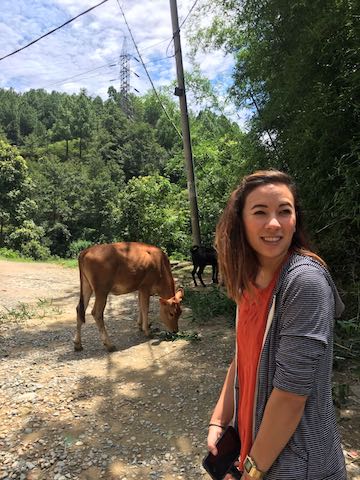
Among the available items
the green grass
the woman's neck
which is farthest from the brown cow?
the woman's neck

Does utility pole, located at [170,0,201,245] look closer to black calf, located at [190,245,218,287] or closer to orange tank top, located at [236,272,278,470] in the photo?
black calf, located at [190,245,218,287]

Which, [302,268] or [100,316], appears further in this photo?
[100,316]

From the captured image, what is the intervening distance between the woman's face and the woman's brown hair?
0.07ft

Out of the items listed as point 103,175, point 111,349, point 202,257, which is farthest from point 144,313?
point 103,175

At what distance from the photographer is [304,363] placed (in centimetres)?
111

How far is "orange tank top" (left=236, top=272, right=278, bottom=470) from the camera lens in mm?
1255

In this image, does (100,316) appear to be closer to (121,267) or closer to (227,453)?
(121,267)

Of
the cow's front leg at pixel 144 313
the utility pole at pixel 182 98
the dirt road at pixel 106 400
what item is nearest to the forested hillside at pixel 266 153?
the utility pole at pixel 182 98

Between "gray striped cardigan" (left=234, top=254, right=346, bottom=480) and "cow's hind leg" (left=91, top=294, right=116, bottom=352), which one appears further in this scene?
"cow's hind leg" (left=91, top=294, right=116, bottom=352)

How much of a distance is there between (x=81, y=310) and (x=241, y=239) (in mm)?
4520

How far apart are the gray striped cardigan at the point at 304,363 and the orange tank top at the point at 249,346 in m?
0.03

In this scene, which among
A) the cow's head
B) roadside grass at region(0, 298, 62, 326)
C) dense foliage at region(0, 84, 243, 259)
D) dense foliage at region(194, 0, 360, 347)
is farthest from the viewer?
dense foliage at region(0, 84, 243, 259)

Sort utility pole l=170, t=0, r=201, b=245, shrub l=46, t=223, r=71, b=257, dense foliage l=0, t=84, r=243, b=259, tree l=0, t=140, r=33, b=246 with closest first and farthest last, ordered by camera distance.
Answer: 1. utility pole l=170, t=0, r=201, b=245
2. dense foliage l=0, t=84, r=243, b=259
3. tree l=0, t=140, r=33, b=246
4. shrub l=46, t=223, r=71, b=257

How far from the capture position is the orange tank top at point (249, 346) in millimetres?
1255
